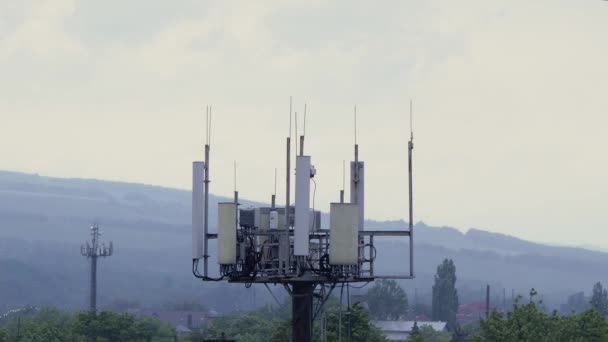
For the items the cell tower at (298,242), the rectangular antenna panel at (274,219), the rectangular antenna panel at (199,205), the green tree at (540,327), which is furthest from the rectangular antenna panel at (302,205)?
the green tree at (540,327)

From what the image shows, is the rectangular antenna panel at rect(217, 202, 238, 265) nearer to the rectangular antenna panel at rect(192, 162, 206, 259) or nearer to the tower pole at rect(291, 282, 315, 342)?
the rectangular antenna panel at rect(192, 162, 206, 259)

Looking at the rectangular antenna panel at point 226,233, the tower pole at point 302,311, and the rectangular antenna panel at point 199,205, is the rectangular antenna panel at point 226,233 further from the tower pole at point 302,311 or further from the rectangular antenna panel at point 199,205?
the tower pole at point 302,311

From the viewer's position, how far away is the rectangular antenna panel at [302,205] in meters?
28.9

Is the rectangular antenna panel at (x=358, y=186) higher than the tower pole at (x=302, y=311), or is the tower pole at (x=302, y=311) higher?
the rectangular antenna panel at (x=358, y=186)

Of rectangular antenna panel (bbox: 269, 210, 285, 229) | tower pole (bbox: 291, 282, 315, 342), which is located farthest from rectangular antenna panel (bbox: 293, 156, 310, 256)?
rectangular antenna panel (bbox: 269, 210, 285, 229)

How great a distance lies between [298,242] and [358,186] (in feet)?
12.3

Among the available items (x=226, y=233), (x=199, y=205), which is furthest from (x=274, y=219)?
(x=199, y=205)

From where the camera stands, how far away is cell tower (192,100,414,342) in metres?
29.0

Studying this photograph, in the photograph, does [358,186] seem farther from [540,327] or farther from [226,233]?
[540,327]

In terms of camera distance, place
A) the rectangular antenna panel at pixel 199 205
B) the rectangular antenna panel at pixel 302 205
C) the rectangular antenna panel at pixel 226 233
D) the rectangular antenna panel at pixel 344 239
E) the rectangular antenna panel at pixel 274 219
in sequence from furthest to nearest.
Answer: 1. the rectangular antenna panel at pixel 199 205
2. the rectangular antenna panel at pixel 274 219
3. the rectangular antenna panel at pixel 226 233
4. the rectangular antenna panel at pixel 344 239
5. the rectangular antenna panel at pixel 302 205

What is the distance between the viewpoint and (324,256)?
29.6 m

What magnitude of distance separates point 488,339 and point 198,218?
70.0 meters

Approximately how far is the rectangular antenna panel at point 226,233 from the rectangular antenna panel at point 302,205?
2.10 metres

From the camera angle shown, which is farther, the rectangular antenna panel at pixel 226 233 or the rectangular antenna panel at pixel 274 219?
the rectangular antenna panel at pixel 274 219
